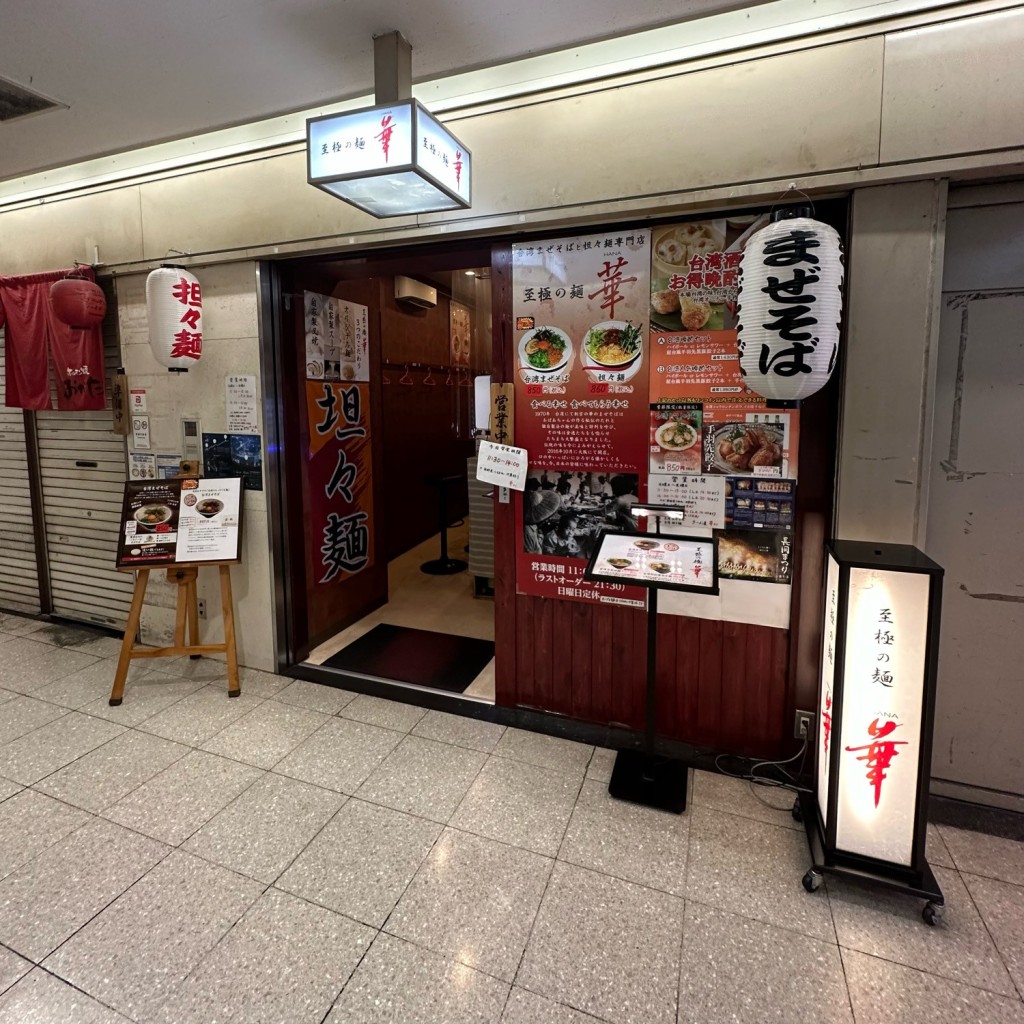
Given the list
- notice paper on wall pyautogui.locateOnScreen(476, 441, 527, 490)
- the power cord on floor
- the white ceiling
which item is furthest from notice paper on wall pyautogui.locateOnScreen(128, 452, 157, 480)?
the power cord on floor

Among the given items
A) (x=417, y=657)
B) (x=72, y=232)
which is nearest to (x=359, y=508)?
(x=417, y=657)

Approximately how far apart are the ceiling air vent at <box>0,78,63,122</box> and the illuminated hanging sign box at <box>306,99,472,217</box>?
1.68m

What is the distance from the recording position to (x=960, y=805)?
8.13 ft

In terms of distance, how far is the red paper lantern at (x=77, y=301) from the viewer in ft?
12.0

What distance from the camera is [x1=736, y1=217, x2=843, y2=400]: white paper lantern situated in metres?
2.00

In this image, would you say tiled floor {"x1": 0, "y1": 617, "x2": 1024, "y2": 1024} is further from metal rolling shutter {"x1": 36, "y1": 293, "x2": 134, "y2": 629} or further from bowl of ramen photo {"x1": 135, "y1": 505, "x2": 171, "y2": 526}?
metal rolling shutter {"x1": 36, "y1": 293, "x2": 134, "y2": 629}

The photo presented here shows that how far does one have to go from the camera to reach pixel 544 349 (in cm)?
292

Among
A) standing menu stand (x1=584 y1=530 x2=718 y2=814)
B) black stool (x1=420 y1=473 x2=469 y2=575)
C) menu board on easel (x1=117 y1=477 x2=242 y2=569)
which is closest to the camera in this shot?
standing menu stand (x1=584 y1=530 x2=718 y2=814)

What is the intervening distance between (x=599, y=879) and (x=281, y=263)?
12.0ft

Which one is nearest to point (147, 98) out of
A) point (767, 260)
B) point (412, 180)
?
point (412, 180)

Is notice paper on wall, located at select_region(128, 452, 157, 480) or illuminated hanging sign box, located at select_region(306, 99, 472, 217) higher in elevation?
illuminated hanging sign box, located at select_region(306, 99, 472, 217)

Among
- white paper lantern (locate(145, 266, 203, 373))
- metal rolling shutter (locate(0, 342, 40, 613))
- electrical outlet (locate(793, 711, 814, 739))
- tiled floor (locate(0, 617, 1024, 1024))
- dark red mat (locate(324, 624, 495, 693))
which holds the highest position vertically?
white paper lantern (locate(145, 266, 203, 373))

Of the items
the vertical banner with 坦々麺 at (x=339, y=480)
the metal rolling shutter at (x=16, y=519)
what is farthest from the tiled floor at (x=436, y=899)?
the metal rolling shutter at (x=16, y=519)

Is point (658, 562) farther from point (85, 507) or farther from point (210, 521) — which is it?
point (85, 507)
